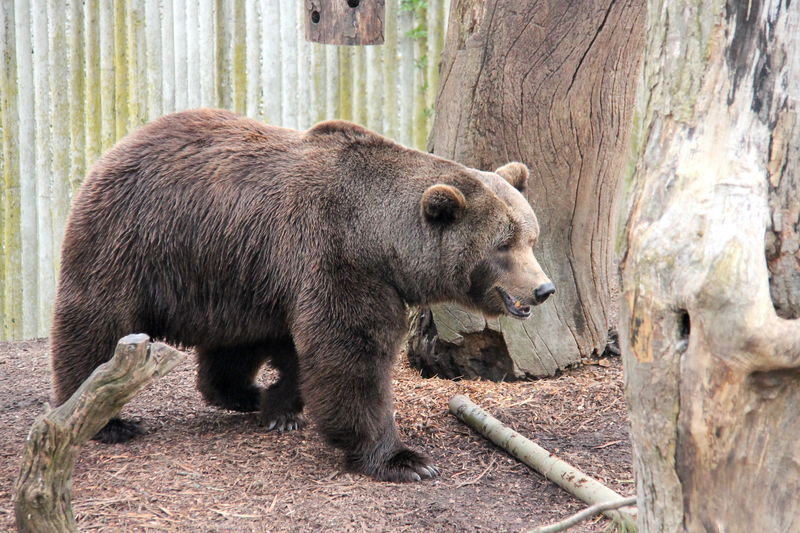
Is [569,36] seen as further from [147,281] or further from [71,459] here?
[71,459]

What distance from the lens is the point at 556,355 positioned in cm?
659

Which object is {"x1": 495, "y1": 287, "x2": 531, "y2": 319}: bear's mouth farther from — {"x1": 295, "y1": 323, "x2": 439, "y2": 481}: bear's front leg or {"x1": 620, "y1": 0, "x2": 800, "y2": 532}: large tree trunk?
{"x1": 620, "y1": 0, "x2": 800, "y2": 532}: large tree trunk

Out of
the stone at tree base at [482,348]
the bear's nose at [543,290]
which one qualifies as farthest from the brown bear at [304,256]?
the stone at tree base at [482,348]

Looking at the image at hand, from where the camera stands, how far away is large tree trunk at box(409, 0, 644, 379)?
595 cm

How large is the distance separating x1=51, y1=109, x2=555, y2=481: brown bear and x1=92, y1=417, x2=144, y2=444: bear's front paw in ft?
0.06

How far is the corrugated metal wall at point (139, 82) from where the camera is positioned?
8.57 m

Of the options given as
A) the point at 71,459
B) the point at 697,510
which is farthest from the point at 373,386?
the point at 697,510

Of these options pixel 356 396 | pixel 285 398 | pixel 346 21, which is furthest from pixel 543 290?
pixel 346 21

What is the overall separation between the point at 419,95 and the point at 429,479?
4953mm

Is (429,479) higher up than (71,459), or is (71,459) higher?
(71,459)

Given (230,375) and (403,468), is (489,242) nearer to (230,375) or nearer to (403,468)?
(403,468)

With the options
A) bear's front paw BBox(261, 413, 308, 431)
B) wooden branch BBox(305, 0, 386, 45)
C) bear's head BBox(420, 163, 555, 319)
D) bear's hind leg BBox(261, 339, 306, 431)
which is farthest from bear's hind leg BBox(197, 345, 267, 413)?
wooden branch BBox(305, 0, 386, 45)

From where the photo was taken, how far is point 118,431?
5297 millimetres

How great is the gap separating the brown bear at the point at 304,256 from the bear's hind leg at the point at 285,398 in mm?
383
